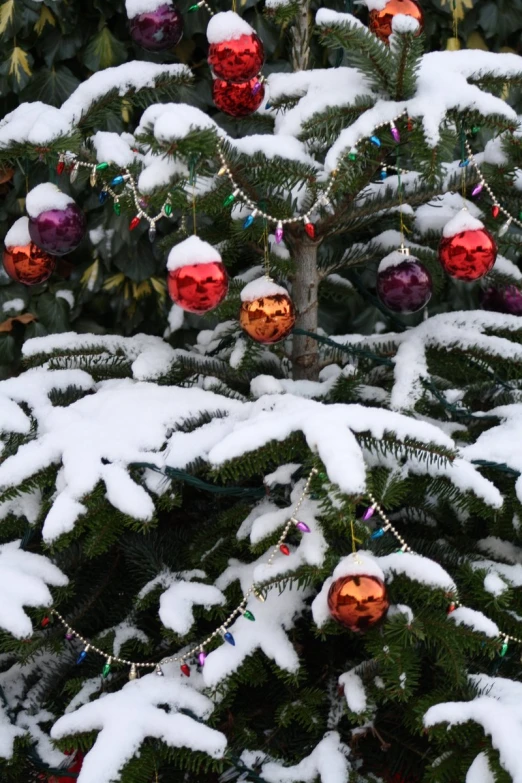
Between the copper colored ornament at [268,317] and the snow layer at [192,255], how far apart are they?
0.10 m

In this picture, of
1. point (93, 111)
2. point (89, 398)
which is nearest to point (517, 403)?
point (89, 398)

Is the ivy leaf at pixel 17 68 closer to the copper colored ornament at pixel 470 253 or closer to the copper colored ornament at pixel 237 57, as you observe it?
the copper colored ornament at pixel 237 57

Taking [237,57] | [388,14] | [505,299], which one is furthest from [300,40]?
[505,299]

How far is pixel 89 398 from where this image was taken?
4.13 ft

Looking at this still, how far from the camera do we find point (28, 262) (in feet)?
4.45

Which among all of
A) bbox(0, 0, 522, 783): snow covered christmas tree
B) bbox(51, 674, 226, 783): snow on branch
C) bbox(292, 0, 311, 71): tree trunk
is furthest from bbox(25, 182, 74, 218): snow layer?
bbox(51, 674, 226, 783): snow on branch

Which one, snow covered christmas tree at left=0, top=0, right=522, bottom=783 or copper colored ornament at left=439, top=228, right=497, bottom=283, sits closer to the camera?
snow covered christmas tree at left=0, top=0, right=522, bottom=783

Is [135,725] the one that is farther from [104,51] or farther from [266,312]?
[104,51]

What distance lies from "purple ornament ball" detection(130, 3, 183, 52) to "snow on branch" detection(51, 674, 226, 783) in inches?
36.5

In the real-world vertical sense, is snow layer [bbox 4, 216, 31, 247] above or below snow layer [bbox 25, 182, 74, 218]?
below

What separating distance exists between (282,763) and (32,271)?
81 centimetres

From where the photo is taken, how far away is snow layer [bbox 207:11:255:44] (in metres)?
1.13

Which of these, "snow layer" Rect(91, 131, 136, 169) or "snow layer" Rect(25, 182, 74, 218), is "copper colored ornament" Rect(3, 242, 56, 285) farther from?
"snow layer" Rect(91, 131, 136, 169)

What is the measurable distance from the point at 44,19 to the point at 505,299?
3.80ft
